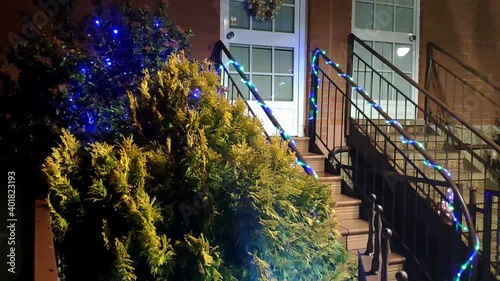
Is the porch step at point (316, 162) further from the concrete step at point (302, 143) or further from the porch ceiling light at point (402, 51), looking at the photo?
the porch ceiling light at point (402, 51)

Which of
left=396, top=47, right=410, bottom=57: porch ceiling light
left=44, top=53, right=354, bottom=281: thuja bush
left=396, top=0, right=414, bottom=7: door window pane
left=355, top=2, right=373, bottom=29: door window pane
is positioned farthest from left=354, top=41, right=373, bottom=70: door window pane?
left=44, top=53, right=354, bottom=281: thuja bush

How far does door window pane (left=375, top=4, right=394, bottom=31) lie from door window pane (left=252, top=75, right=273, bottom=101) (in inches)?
67.9

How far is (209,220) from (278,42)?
134 inches

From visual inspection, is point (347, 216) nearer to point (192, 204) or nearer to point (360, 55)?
point (192, 204)

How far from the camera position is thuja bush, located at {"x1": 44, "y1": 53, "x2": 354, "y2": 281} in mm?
2525

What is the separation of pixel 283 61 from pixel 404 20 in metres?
1.92

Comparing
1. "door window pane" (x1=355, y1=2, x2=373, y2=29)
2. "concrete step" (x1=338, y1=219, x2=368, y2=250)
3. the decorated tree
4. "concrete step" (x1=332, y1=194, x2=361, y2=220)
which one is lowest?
"concrete step" (x1=338, y1=219, x2=368, y2=250)

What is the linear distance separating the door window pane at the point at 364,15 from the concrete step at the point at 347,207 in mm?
2513

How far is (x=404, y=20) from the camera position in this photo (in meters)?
6.25

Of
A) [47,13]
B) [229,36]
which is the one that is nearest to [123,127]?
[47,13]

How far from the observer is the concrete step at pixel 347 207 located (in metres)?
4.47

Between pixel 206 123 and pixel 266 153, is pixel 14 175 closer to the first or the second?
pixel 206 123

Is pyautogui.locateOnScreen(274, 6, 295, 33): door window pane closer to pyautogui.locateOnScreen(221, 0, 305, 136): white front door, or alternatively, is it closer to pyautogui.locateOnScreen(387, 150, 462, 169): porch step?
pyautogui.locateOnScreen(221, 0, 305, 136): white front door

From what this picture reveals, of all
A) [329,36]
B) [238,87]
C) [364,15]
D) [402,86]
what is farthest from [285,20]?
[402,86]
